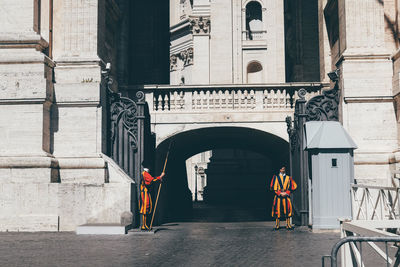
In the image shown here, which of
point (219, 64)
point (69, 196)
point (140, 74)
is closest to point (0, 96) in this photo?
point (69, 196)

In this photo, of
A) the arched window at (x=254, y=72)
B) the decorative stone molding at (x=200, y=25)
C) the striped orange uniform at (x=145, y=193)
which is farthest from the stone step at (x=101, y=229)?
the decorative stone molding at (x=200, y=25)

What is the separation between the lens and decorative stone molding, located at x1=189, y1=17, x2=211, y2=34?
38.3 m

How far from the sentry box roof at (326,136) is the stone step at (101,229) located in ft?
16.3

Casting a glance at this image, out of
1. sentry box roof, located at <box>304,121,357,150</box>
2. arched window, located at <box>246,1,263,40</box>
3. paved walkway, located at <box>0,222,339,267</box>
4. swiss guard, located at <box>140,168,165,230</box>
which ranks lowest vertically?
paved walkway, located at <box>0,222,339,267</box>

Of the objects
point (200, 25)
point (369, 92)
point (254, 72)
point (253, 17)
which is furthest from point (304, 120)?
point (253, 17)

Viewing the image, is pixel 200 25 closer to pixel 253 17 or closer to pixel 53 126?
pixel 253 17

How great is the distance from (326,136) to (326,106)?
183 centimetres

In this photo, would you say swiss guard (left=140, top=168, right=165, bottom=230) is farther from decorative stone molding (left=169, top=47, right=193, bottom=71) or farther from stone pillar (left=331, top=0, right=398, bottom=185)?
decorative stone molding (left=169, top=47, right=193, bottom=71)

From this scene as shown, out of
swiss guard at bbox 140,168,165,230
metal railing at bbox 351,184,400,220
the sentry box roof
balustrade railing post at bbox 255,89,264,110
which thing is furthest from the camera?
balustrade railing post at bbox 255,89,264,110

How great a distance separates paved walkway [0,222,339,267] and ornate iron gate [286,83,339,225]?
148 centimetres

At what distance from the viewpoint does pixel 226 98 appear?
62.1 feet

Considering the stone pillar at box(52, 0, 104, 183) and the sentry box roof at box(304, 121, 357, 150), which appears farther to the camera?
the stone pillar at box(52, 0, 104, 183)

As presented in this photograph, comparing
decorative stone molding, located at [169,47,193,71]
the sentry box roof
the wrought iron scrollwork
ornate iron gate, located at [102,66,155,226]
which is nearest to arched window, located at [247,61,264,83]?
decorative stone molding, located at [169,47,193,71]

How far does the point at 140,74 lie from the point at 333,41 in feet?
29.2
